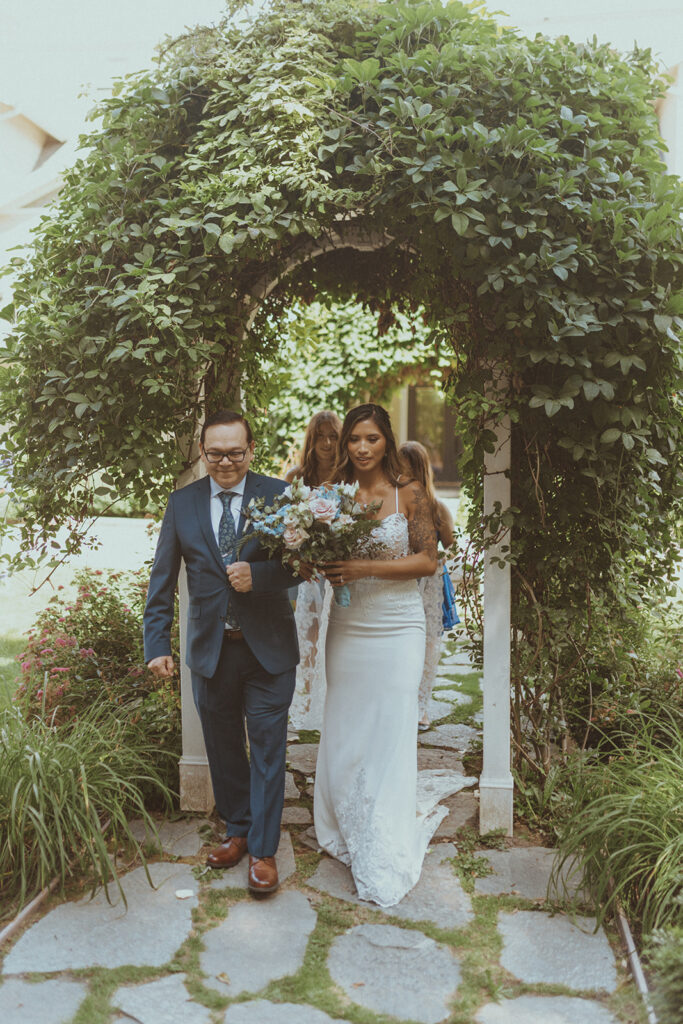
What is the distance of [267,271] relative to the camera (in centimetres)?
507

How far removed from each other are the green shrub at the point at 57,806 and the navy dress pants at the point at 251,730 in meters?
0.36

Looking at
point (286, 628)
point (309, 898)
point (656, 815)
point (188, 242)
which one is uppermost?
point (188, 242)

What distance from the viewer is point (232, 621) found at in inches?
157

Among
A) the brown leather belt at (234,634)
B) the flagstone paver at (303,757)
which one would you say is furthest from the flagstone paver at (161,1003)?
the flagstone paver at (303,757)

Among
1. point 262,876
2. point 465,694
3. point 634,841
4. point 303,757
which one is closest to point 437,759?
point 303,757

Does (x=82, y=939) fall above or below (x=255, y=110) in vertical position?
below

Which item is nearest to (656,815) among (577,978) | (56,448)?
(577,978)

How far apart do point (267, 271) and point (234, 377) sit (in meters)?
0.66

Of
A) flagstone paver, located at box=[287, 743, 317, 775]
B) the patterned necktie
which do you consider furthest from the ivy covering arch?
flagstone paver, located at box=[287, 743, 317, 775]

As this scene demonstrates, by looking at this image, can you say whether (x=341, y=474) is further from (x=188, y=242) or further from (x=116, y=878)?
(x=116, y=878)

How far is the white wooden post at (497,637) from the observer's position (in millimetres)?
4496

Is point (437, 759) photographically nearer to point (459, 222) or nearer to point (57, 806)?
point (57, 806)

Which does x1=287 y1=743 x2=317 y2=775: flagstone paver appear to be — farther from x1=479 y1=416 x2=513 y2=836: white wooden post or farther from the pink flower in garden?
the pink flower in garden

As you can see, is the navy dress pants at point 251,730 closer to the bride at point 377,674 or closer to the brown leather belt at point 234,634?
the brown leather belt at point 234,634
